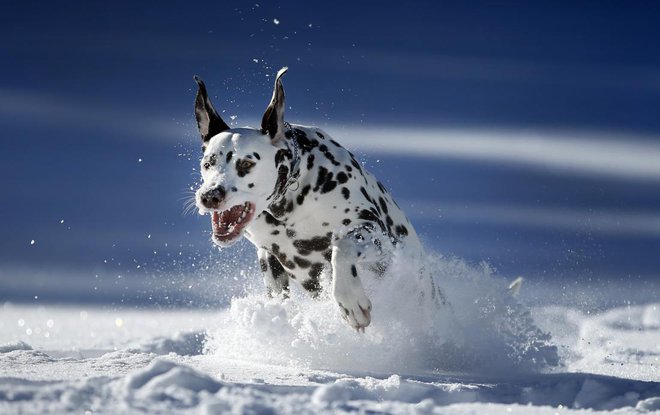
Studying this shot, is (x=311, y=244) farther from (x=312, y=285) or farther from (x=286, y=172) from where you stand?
(x=286, y=172)

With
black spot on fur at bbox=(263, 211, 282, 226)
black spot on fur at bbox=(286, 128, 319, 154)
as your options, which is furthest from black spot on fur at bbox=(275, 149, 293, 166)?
black spot on fur at bbox=(263, 211, 282, 226)

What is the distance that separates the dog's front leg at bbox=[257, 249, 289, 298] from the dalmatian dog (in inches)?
0.4

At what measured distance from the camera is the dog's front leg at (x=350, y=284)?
5.97m

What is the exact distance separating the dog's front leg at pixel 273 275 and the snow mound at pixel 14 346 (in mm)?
2705

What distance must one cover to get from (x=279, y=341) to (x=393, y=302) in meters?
1.16

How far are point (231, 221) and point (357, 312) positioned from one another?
1300mm

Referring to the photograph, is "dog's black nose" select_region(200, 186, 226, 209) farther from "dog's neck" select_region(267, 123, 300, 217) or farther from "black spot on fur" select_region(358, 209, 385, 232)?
"black spot on fur" select_region(358, 209, 385, 232)

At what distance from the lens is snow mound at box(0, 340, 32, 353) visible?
7780 mm

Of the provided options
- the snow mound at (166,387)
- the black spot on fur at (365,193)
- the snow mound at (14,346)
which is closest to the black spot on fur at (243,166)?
the black spot on fur at (365,193)

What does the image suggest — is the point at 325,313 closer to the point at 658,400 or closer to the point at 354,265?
the point at 354,265

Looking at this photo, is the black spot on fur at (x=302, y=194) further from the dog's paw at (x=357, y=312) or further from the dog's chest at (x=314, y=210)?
the dog's paw at (x=357, y=312)

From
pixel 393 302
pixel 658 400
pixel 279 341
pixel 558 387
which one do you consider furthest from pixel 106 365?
pixel 658 400

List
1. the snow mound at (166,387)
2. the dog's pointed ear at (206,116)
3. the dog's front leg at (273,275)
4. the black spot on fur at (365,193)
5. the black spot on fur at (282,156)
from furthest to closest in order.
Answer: the dog's front leg at (273,275) < the black spot on fur at (365,193) < the dog's pointed ear at (206,116) < the black spot on fur at (282,156) < the snow mound at (166,387)

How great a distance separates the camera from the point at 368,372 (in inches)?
249
